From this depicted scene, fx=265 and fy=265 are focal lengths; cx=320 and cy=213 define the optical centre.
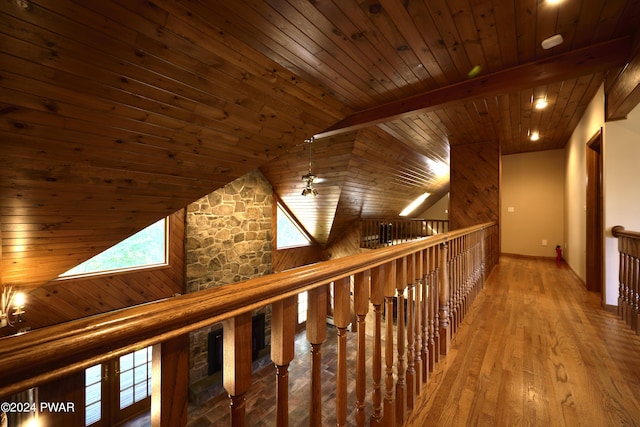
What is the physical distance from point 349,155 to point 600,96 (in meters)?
3.01

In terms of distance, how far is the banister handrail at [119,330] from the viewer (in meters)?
0.33

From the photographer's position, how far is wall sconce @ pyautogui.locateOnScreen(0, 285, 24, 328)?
9.04ft

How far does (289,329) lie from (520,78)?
9.39 ft

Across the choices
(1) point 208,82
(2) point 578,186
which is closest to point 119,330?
(1) point 208,82

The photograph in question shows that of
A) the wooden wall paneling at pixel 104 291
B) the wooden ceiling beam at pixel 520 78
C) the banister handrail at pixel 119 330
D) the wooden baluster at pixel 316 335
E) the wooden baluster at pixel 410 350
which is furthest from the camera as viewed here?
the wooden wall paneling at pixel 104 291

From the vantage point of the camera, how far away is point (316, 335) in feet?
2.56

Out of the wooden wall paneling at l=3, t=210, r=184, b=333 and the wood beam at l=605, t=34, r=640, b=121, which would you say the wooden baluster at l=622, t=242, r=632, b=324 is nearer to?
the wood beam at l=605, t=34, r=640, b=121

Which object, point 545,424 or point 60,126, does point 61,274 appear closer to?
point 60,126

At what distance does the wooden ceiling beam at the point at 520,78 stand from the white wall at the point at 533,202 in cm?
437

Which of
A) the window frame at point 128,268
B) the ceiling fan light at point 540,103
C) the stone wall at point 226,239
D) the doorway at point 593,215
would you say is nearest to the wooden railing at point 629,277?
the doorway at point 593,215

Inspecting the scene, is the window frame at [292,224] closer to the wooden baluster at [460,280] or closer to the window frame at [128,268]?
the window frame at [128,268]

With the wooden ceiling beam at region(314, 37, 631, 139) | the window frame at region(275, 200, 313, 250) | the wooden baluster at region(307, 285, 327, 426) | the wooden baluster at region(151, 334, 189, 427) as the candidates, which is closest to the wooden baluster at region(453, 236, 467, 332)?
the wooden ceiling beam at region(314, 37, 631, 139)

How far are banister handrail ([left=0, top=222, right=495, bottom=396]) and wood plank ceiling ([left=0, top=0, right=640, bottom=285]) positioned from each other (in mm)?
1827

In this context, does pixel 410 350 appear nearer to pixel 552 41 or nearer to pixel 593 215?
pixel 552 41
